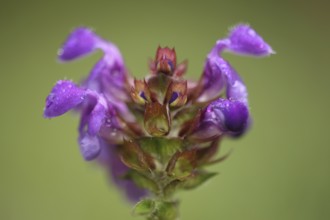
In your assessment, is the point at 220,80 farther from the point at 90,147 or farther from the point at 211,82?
the point at 90,147

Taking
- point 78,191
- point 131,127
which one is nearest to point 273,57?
point 78,191

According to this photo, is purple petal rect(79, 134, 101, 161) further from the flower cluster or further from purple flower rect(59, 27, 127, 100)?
purple flower rect(59, 27, 127, 100)

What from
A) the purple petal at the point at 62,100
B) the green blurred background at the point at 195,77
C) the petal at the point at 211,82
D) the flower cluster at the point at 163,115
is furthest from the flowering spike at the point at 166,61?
the green blurred background at the point at 195,77

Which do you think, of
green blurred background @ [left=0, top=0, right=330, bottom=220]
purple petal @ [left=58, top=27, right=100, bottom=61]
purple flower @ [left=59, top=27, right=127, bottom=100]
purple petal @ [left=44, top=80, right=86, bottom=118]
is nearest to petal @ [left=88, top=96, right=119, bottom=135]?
purple petal @ [left=44, top=80, right=86, bottom=118]

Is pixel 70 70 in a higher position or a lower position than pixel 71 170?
higher

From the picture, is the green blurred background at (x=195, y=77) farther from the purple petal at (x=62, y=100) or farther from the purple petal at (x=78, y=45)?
the purple petal at (x=62, y=100)

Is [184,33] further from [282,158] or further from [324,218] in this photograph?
[324,218]

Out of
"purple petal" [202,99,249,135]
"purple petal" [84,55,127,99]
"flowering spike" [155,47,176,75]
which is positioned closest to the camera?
"purple petal" [202,99,249,135]

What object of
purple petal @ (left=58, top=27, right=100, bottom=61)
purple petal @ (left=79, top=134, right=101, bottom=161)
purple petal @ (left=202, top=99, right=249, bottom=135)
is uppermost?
purple petal @ (left=58, top=27, right=100, bottom=61)
